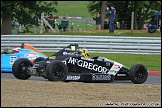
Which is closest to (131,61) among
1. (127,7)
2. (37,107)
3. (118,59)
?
(118,59)

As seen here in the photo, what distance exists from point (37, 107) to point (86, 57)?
19.1 ft

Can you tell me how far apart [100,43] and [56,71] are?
10.5 meters

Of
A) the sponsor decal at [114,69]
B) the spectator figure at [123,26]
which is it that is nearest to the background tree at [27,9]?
the spectator figure at [123,26]

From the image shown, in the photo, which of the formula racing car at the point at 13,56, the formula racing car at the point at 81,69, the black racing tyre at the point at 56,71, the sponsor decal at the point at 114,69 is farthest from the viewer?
the formula racing car at the point at 13,56

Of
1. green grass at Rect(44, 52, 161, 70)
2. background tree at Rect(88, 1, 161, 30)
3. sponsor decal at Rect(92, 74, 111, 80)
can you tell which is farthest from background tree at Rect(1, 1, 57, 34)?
sponsor decal at Rect(92, 74, 111, 80)

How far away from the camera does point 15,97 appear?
9.17 metres

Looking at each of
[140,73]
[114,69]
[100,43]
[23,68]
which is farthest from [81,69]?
[100,43]

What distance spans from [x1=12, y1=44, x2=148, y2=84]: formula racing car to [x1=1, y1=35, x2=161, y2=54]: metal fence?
27.8 feet

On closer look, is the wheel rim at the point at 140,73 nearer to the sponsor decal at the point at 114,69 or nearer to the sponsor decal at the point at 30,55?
the sponsor decal at the point at 114,69

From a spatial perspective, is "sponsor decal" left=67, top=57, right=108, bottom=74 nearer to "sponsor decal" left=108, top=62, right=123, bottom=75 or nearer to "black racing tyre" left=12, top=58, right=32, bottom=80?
"sponsor decal" left=108, top=62, right=123, bottom=75

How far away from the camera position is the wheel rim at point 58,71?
1248 cm

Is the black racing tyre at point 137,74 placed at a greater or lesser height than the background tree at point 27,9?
lesser

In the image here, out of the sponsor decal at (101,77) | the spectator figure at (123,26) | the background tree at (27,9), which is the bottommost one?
the sponsor decal at (101,77)

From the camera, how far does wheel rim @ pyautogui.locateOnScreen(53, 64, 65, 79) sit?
12.5 metres
